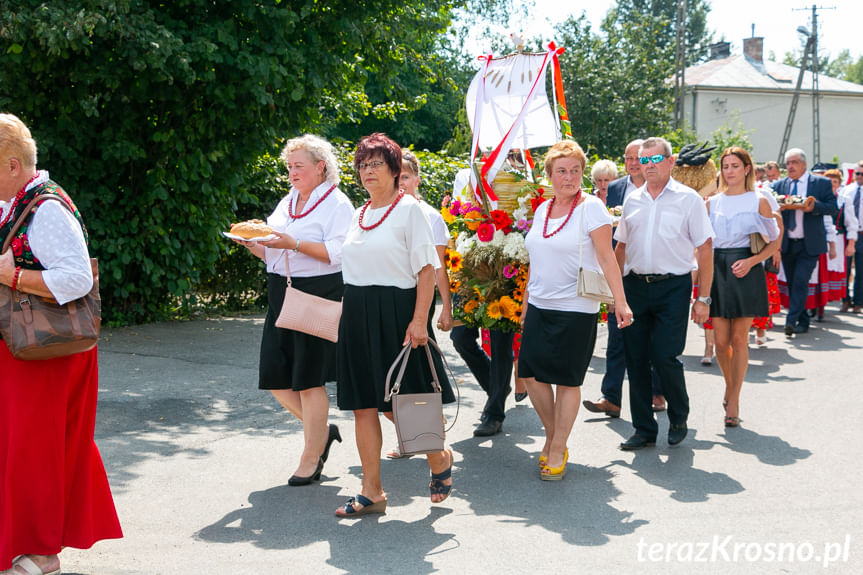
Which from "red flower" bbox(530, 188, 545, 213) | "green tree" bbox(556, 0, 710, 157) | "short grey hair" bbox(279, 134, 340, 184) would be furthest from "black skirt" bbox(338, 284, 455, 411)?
"green tree" bbox(556, 0, 710, 157)

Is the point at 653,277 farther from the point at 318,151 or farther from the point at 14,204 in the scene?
the point at 14,204

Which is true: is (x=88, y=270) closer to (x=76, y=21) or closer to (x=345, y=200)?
(x=345, y=200)

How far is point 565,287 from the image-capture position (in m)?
5.60

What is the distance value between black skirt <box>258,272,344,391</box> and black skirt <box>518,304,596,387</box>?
1.23 meters

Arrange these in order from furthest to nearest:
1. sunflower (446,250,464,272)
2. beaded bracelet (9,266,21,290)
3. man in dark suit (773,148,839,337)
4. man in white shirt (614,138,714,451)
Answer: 1. man in dark suit (773,148,839,337)
2. sunflower (446,250,464,272)
3. man in white shirt (614,138,714,451)
4. beaded bracelet (9,266,21,290)

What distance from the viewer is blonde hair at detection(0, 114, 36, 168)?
3.79 metres

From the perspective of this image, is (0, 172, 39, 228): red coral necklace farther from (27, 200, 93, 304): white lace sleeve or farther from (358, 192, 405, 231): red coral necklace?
(358, 192, 405, 231): red coral necklace

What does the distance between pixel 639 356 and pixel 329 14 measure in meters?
6.29

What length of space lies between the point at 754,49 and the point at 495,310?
A: 6214 centimetres

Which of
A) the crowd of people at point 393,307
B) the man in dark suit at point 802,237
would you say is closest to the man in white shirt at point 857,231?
the man in dark suit at point 802,237

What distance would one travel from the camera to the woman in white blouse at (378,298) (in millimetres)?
4793

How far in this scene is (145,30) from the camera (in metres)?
9.23

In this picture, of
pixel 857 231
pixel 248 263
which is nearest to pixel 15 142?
pixel 248 263

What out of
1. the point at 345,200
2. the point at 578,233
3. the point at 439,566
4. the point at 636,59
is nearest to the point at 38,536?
the point at 439,566
